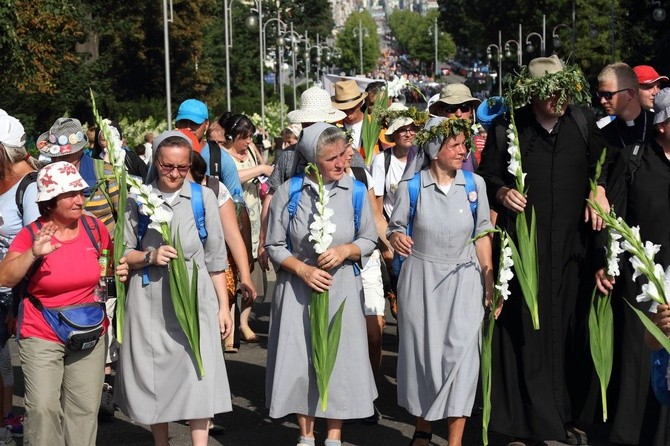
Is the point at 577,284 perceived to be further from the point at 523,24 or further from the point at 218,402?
the point at 523,24

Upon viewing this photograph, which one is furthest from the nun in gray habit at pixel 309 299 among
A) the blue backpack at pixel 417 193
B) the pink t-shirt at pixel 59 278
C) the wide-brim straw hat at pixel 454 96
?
the wide-brim straw hat at pixel 454 96

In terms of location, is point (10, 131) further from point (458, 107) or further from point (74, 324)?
point (458, 107)

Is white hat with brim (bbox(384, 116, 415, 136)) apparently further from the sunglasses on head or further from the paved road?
the paved road

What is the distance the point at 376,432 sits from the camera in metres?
8.24

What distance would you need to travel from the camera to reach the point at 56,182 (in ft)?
21.1

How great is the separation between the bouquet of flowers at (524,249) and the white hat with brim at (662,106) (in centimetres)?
76

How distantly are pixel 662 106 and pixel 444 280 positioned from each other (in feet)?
4.79

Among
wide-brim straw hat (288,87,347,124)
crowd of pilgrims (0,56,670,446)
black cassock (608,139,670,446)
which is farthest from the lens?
wide-brim straw hat (288,87,347,124)

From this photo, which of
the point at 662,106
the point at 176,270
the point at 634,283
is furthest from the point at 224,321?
the point at 662,106

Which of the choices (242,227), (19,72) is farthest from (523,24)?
(242,227)

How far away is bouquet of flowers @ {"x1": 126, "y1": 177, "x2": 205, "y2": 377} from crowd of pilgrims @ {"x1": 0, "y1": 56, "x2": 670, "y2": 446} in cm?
2

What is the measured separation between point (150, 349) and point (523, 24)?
87.7 metres

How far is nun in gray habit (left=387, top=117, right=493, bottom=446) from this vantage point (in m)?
7.30

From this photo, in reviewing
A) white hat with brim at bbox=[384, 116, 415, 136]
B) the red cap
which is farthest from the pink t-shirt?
the red cap
